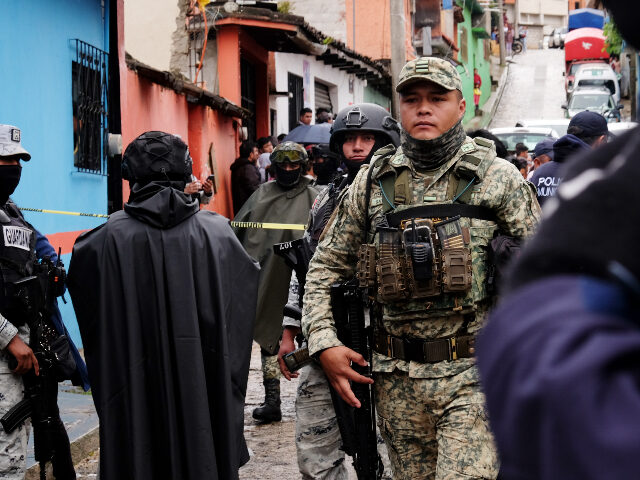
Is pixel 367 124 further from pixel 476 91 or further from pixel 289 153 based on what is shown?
pixel 476 91

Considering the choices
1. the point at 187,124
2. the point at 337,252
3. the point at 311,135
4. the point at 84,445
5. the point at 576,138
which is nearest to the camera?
the point at 337,252

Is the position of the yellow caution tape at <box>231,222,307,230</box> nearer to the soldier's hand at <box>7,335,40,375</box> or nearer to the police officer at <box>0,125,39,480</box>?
the police officer at <box>0,125,39,480</box>

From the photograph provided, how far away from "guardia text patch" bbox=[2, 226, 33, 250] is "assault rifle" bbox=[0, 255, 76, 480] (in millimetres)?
123

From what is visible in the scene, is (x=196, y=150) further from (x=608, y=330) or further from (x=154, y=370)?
(x=608, y=330)

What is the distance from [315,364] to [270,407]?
2.43m

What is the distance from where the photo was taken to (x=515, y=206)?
359cm

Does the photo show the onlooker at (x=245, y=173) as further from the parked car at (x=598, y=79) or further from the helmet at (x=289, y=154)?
the parked car at (x=598, y=79)

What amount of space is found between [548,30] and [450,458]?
8906 centimetres

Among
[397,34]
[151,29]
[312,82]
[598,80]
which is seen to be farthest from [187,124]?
[598,80]

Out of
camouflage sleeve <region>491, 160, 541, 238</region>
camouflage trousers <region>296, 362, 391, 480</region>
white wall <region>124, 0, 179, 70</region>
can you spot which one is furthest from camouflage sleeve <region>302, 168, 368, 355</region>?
white wall <region>124, 0, 179, 70</region>

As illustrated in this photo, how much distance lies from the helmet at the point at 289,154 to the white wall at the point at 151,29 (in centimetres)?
870

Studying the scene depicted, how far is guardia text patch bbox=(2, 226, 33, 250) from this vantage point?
178 inches

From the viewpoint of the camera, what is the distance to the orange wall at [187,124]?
38.2 feet

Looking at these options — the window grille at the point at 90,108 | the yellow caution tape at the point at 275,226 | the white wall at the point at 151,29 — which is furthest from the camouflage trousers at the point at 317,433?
the white wall at the point at 151,29
